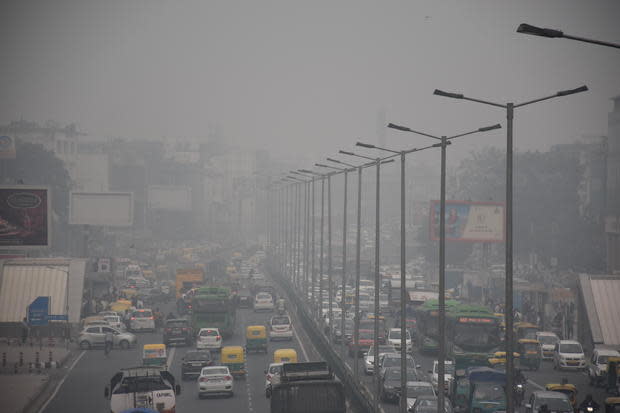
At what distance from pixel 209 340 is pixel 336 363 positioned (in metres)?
12.6

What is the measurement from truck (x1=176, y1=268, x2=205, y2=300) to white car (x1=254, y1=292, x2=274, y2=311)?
10.3 metres

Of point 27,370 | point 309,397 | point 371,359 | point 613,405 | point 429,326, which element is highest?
point 309,397

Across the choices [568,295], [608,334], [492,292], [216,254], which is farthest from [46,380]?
[216,254]

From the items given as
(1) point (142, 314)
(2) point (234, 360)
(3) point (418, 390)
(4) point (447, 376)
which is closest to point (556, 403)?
(3) point (418, 390)

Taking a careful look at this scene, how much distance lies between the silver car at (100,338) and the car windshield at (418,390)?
26.6 m

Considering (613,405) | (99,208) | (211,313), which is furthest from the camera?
(99,208)

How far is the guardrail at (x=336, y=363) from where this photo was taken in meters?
34.1

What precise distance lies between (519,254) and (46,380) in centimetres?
9999

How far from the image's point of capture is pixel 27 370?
51.3 metres

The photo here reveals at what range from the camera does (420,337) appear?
59.3 m

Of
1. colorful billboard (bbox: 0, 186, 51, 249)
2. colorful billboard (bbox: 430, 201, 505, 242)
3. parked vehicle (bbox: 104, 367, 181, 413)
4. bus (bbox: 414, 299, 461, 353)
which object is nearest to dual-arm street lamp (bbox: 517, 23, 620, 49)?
parked vehicle (bbox: 104, 367, 181, 413)

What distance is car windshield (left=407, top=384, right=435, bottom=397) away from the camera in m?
36.5

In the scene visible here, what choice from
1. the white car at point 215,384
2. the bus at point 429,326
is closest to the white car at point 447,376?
the white car at point 215,384

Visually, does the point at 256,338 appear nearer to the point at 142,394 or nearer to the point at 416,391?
the point at 416,391
